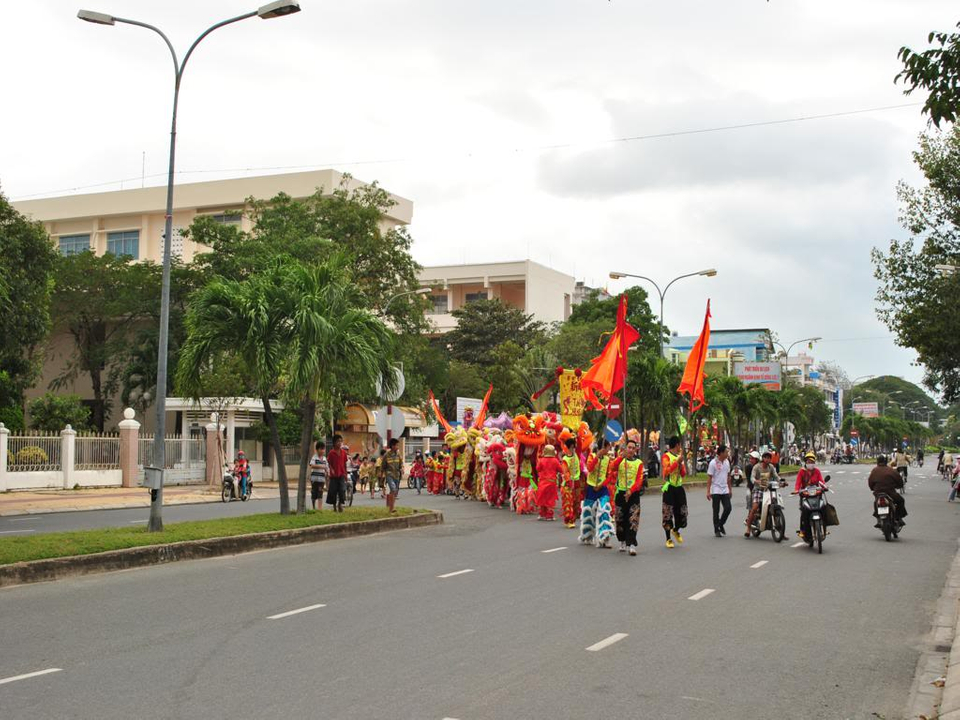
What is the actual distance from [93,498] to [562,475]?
1556 centimetres

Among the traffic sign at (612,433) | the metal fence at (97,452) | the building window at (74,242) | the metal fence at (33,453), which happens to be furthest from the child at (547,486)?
the building window at (74,242)

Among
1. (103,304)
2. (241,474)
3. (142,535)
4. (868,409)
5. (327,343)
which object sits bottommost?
(142,535)

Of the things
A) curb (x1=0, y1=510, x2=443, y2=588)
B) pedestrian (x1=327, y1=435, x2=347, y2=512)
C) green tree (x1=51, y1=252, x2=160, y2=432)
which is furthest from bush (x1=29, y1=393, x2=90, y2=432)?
curb (x1=0, y1=510, x2=443, y2=588)

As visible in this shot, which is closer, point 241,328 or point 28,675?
point 28,675

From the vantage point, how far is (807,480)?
52.7 ft

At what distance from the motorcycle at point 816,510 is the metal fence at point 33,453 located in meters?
24.6

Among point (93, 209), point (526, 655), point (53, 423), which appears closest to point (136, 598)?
point (526, 655)

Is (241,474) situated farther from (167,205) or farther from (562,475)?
(167,205)

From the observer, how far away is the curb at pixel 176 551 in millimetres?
12166

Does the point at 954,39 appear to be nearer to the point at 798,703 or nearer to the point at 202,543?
the point at 798,703

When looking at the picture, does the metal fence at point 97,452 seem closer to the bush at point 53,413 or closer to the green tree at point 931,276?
the bush at point 53,413

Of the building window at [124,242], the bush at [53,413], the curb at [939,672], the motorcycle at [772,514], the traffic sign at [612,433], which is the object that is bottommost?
the curb at [939,672]

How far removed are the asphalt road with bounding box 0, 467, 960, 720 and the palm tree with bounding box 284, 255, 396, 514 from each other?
3.82 meters

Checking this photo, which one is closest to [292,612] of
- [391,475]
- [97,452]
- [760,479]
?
[760,479]
